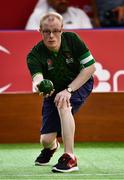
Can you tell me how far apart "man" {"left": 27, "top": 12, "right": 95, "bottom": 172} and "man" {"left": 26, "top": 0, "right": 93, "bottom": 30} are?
148 inches

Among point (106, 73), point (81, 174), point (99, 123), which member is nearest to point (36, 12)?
point (106, 73)

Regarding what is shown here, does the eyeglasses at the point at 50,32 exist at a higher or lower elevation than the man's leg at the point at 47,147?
higher

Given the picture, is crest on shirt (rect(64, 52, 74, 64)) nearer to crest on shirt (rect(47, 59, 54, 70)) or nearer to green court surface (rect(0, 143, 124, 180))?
crest on shirt (rect(47, 59, 54, 70))

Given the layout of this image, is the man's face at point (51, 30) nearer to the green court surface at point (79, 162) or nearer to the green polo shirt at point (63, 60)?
the green polo shirt at point (63, 60)

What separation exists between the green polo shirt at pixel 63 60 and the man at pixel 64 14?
12.4 feet

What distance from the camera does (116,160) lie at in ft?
18.8

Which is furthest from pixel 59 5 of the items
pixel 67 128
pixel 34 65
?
pixel 67 128

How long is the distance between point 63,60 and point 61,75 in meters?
0.11

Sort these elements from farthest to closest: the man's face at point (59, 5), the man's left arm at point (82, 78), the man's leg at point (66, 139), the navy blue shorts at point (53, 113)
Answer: the man's face at point (59, 5)
the navy blue shorts at point (53, 113)
the man's left arm at point (82, 78)
the man's leg at point (66, 139)

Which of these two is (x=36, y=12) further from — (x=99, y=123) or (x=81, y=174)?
(x=81, y=174)

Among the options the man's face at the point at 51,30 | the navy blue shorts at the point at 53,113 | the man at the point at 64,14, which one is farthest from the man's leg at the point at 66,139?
the man at the point at 64,14

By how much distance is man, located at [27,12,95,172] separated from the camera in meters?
5.03

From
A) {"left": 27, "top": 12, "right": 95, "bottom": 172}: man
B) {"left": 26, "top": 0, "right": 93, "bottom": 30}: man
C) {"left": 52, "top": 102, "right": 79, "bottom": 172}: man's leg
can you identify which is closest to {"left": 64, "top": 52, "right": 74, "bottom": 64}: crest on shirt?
{"left": 27, "top": 12, "right": 95, "bottom": 172}: man

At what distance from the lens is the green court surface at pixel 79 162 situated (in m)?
4.89
